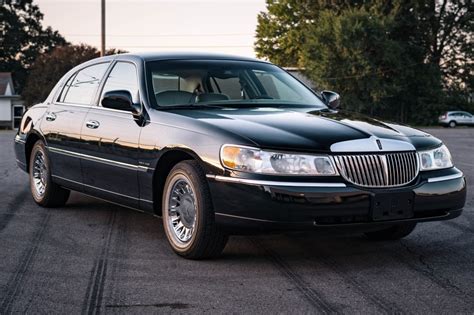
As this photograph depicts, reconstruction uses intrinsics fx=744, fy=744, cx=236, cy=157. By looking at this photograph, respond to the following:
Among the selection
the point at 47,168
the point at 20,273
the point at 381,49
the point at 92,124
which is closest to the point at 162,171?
the point at 92,124

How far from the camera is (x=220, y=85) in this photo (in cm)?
658

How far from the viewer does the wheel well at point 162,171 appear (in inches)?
224

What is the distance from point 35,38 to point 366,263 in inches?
3341

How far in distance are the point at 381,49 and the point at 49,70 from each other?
27.7 metres

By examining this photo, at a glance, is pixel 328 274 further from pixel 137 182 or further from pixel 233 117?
pixel 137 182

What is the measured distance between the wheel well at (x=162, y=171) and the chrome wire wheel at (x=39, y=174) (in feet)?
7.92

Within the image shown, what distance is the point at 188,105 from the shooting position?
20.2 feet

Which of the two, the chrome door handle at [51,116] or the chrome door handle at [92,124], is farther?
the chrome door handle at [51,116]

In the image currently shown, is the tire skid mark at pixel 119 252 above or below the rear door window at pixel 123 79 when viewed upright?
below

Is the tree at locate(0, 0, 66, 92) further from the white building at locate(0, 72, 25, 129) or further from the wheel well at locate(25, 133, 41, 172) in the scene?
the wheel well at locate(25, 133, 41, 172)

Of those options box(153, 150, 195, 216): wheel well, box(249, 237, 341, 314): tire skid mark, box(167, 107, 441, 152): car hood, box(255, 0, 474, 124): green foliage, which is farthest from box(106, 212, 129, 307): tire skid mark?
box(255, 0, 474, 124): green foliage

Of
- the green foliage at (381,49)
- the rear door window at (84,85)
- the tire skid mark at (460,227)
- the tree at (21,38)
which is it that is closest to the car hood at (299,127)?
the tire skid mark at (460,227)

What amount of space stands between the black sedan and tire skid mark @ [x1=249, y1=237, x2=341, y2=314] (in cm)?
35

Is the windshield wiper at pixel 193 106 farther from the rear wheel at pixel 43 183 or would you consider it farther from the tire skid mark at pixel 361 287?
the rear wheel at pixel 43 183
